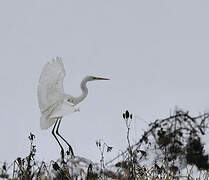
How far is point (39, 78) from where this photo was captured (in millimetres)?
2699

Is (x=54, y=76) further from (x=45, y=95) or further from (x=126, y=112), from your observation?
(x=126, y=112)

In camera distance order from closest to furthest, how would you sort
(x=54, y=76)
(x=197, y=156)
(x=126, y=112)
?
(x=126, y=112) → (x=54, y=76) → (x=197, y=156)

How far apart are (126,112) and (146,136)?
10.5 ft

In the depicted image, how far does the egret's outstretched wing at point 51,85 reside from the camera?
259 cm

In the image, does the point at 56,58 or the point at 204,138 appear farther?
the point at 204,138

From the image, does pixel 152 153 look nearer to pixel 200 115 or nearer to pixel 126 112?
pixel 200 115

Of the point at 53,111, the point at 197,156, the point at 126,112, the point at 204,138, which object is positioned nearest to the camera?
the point at 126,112

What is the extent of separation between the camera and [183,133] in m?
5.37

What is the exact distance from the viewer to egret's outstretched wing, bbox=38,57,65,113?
2.59 m

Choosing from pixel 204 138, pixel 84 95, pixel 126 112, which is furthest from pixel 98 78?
pixel 204 138

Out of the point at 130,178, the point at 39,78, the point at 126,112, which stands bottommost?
the point at 130,178

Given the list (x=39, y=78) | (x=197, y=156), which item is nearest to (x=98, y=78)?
(x=39, y=78)

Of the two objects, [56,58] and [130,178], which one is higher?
[56,58]

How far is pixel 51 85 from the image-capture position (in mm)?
2662
